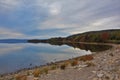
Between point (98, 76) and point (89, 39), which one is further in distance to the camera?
point (89, 39)

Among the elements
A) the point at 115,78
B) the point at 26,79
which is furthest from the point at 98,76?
the point at 26,79

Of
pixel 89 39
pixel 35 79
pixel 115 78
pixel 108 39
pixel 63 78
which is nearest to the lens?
pixel 115 78

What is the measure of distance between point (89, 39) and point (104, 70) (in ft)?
530

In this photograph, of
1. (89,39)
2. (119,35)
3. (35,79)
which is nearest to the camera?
(35,79)

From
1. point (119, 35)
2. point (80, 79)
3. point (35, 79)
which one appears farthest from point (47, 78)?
point (119, 35)

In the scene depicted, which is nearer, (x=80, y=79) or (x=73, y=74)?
(x=80, y=79)

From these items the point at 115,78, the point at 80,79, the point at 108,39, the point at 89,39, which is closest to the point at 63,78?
the point at 80,79

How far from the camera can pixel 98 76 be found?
49.9 feet

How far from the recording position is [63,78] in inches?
624

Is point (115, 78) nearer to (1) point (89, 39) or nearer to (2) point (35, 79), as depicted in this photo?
(2) point (35, 79)

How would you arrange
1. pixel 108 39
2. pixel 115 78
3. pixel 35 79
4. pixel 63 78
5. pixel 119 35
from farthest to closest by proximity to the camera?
pixel 108 39, pixel 119 35, pixel 35 79, pixel 63 78, pixel 115 78

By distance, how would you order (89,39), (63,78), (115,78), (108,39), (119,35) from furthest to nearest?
1. (89,39)
2. (108,39)
3. (119,35)
4. (63,78)
5. (115,78)

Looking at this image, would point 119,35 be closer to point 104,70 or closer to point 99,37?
point 99,37

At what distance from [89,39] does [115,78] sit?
16357 centimetres
